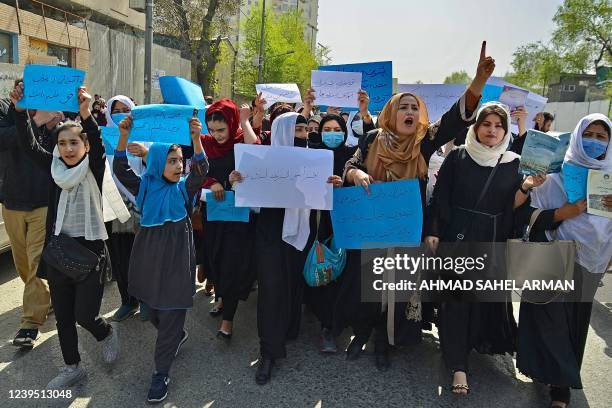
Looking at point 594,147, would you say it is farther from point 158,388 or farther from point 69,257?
point 69,257

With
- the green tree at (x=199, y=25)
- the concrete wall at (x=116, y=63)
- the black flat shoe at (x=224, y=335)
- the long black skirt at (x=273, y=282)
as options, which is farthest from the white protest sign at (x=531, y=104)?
the green tree at (x=199, y=25)

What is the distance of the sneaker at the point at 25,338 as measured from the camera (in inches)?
130

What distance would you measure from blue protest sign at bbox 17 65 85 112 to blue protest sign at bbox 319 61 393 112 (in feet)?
10.1

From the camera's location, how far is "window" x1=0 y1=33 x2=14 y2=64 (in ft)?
36.3

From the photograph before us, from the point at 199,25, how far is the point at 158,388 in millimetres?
21320

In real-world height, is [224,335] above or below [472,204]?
below

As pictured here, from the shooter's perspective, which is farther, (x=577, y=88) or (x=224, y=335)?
(x=577, y=88)

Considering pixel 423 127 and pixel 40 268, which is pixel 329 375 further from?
pixel 40 268

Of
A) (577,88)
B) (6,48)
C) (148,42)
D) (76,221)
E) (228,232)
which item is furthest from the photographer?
(577,88)

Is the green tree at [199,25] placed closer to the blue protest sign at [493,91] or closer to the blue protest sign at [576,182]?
the blue protest sign at [493,91]

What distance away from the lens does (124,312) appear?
3941mm

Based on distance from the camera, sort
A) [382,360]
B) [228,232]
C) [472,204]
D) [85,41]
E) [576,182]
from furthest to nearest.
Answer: [85,41]
[228,232]
[382,360]
[472,204]
[576,182]

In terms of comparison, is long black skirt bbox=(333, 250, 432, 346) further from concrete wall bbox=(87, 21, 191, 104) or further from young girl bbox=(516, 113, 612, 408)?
concrete wall bbox=(87, 21, 191, 104)

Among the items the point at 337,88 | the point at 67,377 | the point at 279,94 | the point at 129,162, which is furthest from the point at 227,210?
the point at 279,94
